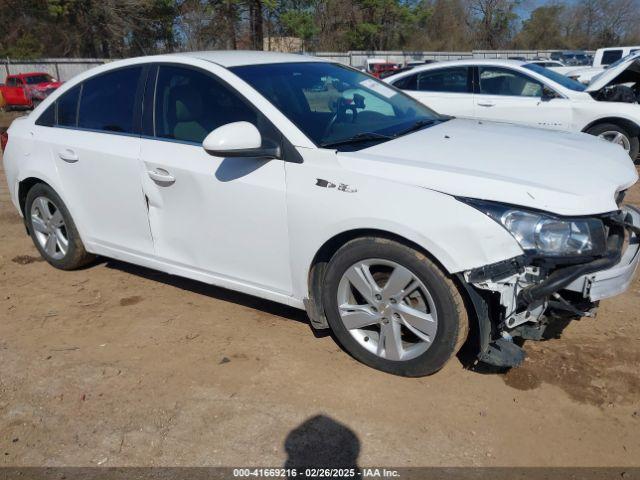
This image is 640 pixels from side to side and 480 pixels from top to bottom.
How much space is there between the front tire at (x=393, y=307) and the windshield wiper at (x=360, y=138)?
58 cm

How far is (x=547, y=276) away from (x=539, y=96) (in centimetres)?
642

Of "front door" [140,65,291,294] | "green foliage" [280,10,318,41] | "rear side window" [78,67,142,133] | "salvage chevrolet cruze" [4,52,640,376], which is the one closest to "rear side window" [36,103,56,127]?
"salvage chevrolet cruze" [4,52,640,376]

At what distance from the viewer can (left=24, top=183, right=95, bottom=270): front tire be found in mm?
4601

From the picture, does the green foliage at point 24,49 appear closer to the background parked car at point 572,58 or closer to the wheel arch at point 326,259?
the background parked car at point 572,58

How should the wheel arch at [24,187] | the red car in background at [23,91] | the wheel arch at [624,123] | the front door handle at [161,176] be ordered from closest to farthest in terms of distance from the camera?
the front door handle at [161,176] → the wheel arch at [24,187] → the wheel arch at [624,123] → the red car in background at [23,91]

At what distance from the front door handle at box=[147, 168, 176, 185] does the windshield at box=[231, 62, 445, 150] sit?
766mm

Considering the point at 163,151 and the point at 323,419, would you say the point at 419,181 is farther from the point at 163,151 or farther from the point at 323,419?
the point at 163,151

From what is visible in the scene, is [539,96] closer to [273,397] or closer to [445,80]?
[445,80]

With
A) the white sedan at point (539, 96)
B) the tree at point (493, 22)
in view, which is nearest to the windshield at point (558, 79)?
the white sedan at point (539, 96)

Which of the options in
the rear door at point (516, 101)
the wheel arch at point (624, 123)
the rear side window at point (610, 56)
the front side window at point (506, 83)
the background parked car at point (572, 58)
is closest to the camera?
the wheel arch at point (624, 123)

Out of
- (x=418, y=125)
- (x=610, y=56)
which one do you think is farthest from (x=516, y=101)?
(x=610, y=56)

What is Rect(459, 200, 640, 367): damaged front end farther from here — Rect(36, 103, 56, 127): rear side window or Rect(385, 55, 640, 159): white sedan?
Rect(385, 55, 640, 159): white sedan

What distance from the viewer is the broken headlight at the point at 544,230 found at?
2.68m

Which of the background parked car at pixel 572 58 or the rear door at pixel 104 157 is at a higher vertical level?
the rear door at pixel 104 157
